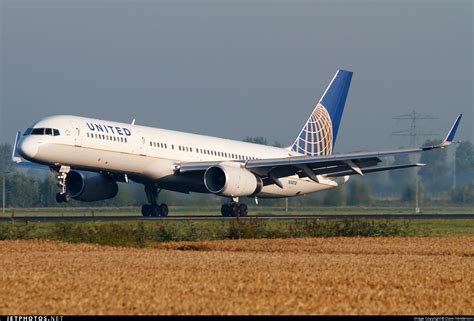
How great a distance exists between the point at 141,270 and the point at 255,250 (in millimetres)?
8540

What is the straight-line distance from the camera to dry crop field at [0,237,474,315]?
17.5 m

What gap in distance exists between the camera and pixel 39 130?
152 feet

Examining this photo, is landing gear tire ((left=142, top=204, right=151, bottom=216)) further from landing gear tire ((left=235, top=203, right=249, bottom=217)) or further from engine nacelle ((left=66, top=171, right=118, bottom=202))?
landing gear tire ((left=235, top=203, right=249, bottom=217))

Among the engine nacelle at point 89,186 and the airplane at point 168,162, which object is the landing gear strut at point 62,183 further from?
the engine nacelle at point 89,186

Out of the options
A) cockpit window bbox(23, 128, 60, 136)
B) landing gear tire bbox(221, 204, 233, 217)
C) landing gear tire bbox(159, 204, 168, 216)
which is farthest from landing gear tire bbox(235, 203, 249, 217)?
cockpit window bbox(23, 128, 60, 136)

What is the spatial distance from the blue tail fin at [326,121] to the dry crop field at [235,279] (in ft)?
94.2

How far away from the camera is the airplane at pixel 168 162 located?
152 feet

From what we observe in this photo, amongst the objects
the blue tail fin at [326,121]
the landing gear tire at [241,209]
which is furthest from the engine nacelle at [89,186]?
the blue tail fin at [326,121]

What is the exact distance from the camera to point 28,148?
1812 inches

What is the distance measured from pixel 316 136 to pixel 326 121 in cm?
166

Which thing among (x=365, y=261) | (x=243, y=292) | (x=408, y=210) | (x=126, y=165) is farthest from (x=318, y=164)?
(x=243, y=292)

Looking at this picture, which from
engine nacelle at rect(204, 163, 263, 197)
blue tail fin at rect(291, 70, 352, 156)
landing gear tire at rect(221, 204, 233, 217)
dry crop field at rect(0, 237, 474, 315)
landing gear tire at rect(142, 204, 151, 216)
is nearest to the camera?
dry crop field at rect(0, 237, 474, 315)

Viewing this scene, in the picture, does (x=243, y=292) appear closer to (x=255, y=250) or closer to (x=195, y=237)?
(x=255, y=250)

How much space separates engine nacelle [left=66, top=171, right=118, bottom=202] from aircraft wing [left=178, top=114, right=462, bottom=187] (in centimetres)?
417
